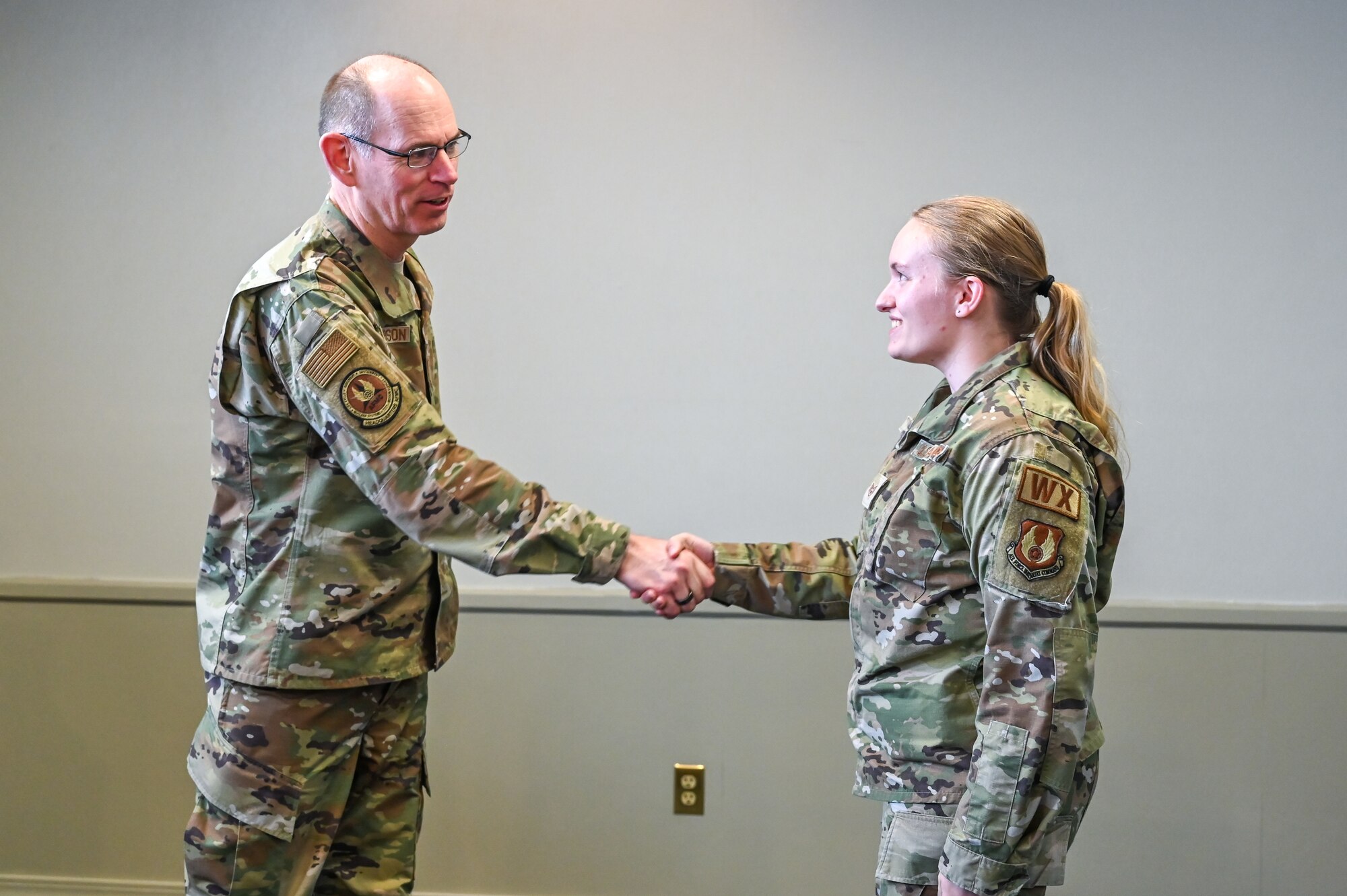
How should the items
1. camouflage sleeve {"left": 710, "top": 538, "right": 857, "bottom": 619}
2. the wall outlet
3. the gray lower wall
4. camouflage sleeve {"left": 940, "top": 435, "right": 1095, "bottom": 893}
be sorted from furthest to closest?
the wall outlet, the gray lower wall, camouflage sleeve {"left": 710, "top": 538, "right": 857, "bottom": 619}, camouflage sleeve {"left": 940, "top": 435, "right": 1095, "bottom": 893}

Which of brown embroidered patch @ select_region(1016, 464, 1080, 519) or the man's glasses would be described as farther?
the man's glasses

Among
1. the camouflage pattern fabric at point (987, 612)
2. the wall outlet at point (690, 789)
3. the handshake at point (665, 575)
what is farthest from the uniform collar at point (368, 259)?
the wall outlet at point (690, 789)

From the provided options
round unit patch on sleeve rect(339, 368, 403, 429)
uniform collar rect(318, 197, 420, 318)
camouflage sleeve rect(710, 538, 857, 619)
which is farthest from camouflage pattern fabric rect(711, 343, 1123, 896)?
uniform collar rect(318, 197, 420, 318)

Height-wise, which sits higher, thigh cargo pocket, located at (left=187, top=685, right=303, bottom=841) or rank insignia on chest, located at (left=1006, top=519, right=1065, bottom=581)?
rank insignia on chest, located at (left=1006, top=519, right=1065, bottom=581)

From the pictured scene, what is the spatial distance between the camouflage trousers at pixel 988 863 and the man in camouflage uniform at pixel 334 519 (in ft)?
1.66

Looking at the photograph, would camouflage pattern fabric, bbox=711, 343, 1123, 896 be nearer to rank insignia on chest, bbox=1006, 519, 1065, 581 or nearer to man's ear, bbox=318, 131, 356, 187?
rank insignia on chest, bbox=1006, 519, 1065, 581

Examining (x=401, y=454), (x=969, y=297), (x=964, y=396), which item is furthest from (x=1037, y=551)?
(x=401, y=454)

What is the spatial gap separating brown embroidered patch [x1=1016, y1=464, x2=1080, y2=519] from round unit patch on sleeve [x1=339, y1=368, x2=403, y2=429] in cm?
86

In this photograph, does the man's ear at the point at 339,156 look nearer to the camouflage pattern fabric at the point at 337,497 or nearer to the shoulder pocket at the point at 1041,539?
the camouflage pattern fabric at the point at 337,497

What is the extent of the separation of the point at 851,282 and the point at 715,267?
323mm

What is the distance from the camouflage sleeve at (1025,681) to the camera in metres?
1.37

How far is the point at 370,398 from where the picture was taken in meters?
1.63

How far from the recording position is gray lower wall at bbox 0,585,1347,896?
2688mm

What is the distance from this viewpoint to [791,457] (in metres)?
2.75
